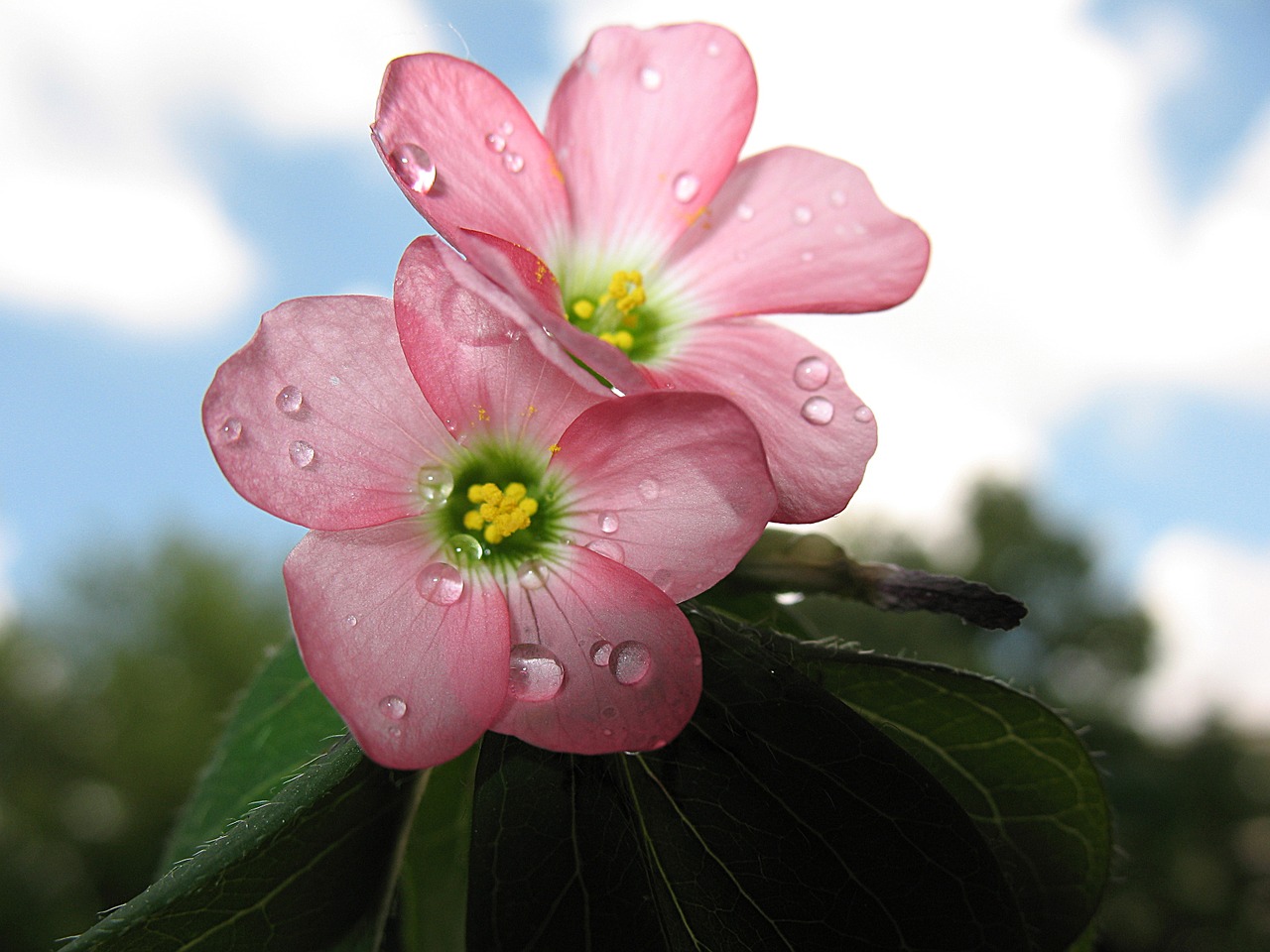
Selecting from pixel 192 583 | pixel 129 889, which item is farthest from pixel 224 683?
pixel 129 889

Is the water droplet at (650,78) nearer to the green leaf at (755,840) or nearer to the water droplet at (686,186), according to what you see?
the water droplet at (686,186)

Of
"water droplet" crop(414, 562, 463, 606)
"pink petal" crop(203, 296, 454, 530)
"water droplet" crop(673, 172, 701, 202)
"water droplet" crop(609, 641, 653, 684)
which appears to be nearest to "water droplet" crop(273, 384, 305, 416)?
"pink petal" crop(203, 296, 454, 530)

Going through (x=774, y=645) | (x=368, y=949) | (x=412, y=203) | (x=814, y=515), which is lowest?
(x=368, y=949)

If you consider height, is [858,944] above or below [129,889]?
above

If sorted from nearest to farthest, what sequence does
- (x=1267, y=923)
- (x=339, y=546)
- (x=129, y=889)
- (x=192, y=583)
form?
(x=339, y=546)
(x=129, y=889)
(x=1267, y=923)
(x=192, y=583)

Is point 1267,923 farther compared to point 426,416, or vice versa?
point 1267,923

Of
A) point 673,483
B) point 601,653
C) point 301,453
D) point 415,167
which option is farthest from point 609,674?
point 415,167

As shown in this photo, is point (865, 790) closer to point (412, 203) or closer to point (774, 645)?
point (774, 645)
